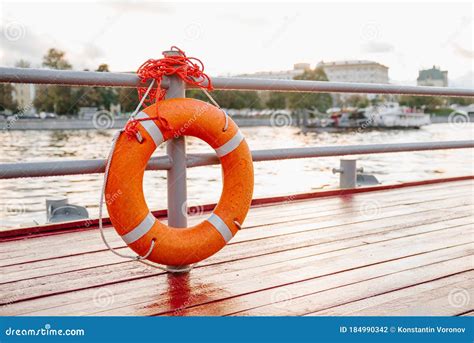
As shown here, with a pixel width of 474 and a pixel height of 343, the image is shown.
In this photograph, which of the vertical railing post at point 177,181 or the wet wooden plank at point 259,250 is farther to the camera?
the vertical railing post at point 177,181

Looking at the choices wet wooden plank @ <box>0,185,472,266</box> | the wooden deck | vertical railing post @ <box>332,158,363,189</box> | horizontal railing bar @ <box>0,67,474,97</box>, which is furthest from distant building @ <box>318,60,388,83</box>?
the wooden deck

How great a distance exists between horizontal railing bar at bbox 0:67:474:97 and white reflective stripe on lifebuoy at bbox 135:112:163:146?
0.54ft

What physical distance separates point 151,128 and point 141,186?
0.20 metres

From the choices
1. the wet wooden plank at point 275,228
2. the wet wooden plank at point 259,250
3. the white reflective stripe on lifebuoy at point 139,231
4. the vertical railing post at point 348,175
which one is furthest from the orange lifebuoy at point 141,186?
the vertical railing post at point 348,175

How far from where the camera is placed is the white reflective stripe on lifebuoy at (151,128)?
1850mm

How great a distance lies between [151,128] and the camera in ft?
6.09

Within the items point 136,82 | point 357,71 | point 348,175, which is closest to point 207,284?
point 136,82

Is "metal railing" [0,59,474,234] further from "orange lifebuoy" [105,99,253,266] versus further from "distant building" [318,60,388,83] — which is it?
"distant building" [318,60,388,83]

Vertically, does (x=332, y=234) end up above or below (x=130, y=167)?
below

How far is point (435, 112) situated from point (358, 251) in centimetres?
8739

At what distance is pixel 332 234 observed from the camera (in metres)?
2.56

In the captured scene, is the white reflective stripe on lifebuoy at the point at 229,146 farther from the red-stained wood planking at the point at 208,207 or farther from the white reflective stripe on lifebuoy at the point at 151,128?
the red-stained wood planking at the point at 208,207
